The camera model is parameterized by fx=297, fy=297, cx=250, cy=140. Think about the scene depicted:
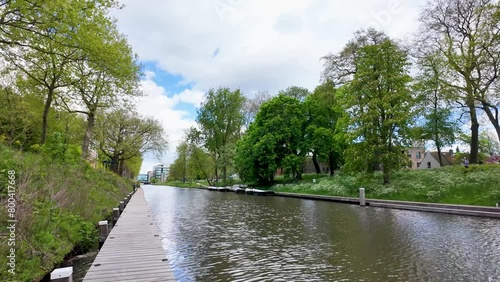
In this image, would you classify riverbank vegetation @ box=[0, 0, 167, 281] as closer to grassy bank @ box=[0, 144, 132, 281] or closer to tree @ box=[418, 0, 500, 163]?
grassy bank @ box=[0, 144, 132, 281]

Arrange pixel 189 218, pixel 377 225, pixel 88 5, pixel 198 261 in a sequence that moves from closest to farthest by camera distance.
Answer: pixel 198 261
pixel 88 5
pixel 377 225
pixel 189 218

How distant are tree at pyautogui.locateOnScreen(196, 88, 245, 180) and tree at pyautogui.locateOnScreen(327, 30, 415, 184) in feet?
106

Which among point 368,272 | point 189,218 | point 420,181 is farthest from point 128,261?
point 420,181

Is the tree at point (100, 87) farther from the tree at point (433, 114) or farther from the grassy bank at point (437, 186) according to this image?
the tree at point (433, 114)

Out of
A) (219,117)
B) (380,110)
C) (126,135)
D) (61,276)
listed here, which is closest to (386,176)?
(380,110)

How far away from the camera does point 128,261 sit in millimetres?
6473

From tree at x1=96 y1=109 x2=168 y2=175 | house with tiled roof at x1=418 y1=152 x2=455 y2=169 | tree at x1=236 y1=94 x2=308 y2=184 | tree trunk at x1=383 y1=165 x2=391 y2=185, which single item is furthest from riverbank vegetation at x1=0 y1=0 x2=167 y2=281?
house with tiled roof at x1=418 y1=152 x2=455 y2=169

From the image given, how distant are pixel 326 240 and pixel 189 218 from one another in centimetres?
816

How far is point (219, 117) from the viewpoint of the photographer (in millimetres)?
55656

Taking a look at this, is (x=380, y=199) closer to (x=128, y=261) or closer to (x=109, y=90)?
(x=128, y=261)

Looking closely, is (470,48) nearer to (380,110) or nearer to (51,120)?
(380,110)

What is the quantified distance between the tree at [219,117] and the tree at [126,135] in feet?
45.0

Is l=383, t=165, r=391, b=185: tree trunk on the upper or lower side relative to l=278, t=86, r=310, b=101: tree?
lower

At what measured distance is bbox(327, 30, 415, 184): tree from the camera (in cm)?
2334
